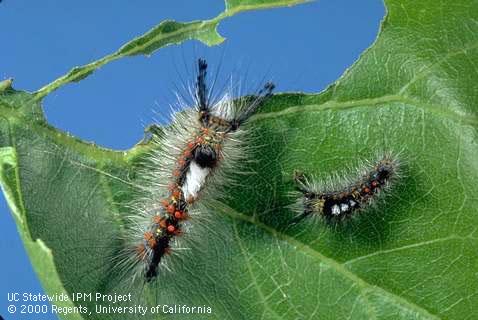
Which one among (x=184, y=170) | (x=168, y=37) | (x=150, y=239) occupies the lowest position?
(x=150, y=239)

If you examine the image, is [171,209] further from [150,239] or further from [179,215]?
[150,239]

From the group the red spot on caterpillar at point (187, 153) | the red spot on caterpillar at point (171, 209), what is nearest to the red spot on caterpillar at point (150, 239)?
the red spot on caterpillar at point (171, 209)

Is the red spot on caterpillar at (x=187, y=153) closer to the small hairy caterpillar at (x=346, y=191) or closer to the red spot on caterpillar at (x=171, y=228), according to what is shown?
the red spot on caterpillar at (x=171, y=228)

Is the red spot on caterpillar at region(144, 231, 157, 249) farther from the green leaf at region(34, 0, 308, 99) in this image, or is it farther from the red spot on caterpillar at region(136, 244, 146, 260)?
the green leaf at region(34, 0, 308, 99)

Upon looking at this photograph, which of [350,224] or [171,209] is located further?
[171,209]

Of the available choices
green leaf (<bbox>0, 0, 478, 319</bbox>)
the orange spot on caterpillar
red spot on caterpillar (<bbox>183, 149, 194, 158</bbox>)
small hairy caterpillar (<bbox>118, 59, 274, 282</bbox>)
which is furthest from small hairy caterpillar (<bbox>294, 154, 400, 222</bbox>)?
the orange spot on caterpillar

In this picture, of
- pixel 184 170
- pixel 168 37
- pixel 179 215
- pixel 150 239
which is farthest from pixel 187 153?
pixel 168 37
